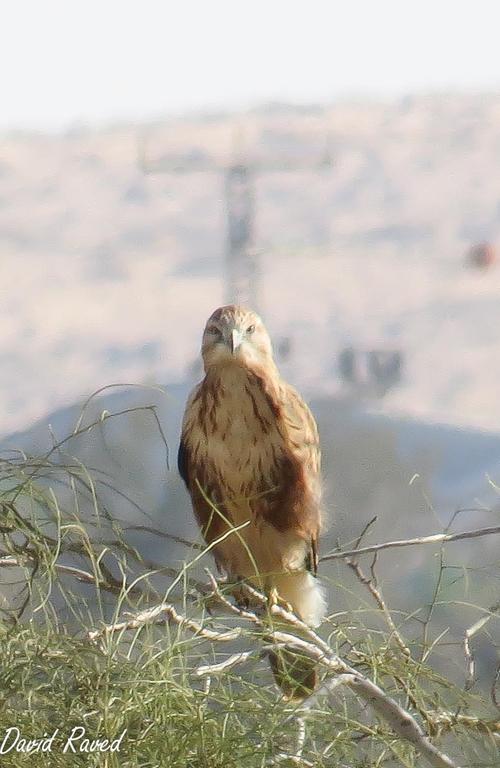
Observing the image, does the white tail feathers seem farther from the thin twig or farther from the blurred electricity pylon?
the blurred electricity pylon

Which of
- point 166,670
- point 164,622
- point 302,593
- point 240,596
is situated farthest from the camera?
point 302,593

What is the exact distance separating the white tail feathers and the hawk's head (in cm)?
48

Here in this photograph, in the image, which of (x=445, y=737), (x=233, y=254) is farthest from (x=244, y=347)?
(x=233, y=254)

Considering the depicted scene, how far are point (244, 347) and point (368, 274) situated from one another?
2304mm

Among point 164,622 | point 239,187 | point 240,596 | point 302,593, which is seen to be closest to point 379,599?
point 164,622

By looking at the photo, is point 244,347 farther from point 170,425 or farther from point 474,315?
point 474,315

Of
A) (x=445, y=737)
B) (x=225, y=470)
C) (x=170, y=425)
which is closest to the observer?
(x=445, y=737)

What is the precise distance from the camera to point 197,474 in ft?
7.51

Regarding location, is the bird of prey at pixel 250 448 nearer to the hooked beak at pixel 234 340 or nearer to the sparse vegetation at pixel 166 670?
the hooked beak at pixel 234 340

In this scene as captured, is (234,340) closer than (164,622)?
No

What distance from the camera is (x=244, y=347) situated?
2.30 metres

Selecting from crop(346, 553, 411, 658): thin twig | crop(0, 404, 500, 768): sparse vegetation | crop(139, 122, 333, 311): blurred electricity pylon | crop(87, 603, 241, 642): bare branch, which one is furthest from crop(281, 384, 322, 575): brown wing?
crop(139, 122, 333, 311): blurred electricity pylon

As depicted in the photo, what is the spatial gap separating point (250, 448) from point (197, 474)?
0.12 metres

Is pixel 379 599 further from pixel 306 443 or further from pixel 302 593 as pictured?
pixel 302 593
